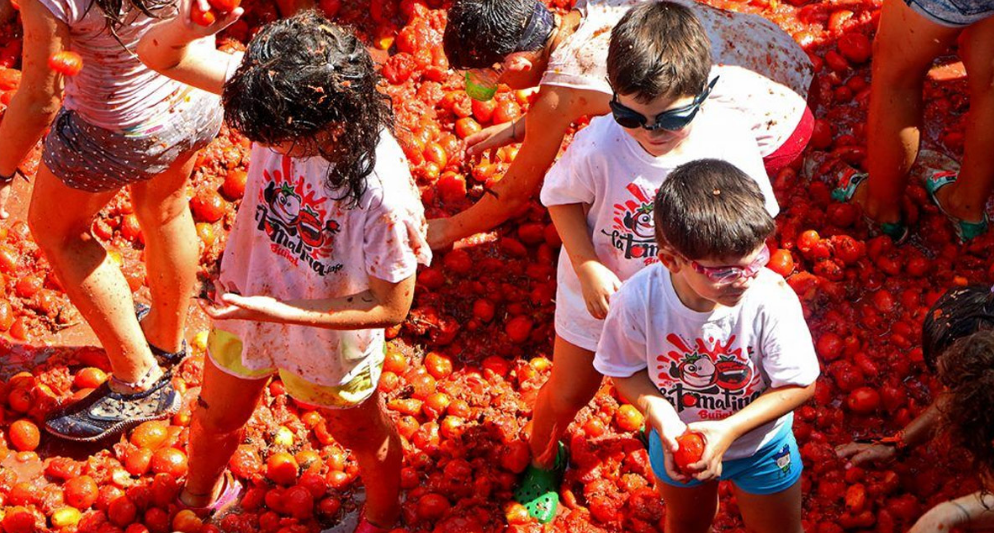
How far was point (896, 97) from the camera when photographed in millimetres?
3830

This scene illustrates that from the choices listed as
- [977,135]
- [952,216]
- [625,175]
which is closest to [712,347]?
[625,175]

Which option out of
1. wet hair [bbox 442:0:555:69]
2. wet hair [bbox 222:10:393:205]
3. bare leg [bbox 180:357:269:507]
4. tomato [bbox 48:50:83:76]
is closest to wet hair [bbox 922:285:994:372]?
wet hair [bbox 442:0:555:69]

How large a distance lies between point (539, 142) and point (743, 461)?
1.22 meters

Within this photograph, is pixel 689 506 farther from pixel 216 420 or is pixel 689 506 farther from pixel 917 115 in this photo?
pixel 917 115

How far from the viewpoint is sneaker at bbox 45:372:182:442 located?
11.8 ft

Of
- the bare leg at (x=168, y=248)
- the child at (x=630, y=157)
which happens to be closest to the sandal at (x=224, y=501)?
the bare leg at (x=168, y=248)

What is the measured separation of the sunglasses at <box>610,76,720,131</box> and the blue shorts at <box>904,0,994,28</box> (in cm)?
138

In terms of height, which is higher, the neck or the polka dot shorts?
the polka dot shorts

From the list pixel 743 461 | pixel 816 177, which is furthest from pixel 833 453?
pixel 816 177

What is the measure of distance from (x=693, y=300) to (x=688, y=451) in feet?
1.14

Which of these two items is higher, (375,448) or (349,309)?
(349,309)

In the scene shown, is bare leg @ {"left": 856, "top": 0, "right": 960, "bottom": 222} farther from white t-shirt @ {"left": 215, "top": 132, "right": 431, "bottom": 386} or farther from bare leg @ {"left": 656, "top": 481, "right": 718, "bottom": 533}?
white t-shirt @ {"left": 215, "top": 132, "right": 431, "bottom": 386}

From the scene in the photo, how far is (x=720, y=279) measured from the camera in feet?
7.39

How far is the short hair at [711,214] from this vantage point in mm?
2225
